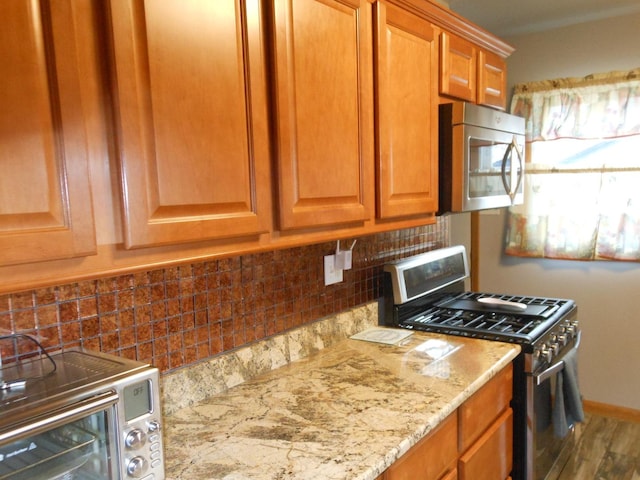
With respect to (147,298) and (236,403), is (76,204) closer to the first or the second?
(147,298)

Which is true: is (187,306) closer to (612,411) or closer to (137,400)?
(137,400)

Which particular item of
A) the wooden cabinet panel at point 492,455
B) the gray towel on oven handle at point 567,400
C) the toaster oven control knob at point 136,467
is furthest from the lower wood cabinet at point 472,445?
the toaster oven control knob at point 136,467

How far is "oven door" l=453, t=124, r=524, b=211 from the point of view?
6.28 feet

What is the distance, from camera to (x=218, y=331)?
154 centimetres

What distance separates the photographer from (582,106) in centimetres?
312

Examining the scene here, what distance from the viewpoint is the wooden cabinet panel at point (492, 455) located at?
63.4 inches

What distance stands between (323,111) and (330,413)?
0.83 meters

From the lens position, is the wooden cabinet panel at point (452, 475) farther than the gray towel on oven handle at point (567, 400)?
No

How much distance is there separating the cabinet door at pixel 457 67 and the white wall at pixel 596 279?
1413 mm

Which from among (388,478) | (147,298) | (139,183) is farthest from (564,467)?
(139,183)

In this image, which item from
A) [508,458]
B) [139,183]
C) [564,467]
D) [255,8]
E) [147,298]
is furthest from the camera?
[564,467]

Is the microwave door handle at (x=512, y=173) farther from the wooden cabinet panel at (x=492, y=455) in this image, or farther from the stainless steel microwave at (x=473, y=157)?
the wooden cabinet panel at (x=492, y=455)

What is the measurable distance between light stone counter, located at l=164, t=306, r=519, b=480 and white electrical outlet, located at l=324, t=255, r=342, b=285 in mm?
266

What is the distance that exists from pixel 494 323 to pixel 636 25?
84.8 inches
